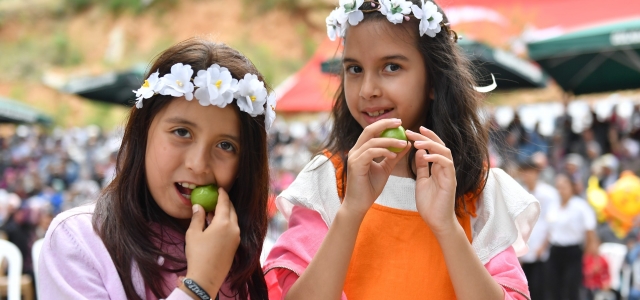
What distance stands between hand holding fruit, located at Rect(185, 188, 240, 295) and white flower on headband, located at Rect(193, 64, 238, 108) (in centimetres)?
25

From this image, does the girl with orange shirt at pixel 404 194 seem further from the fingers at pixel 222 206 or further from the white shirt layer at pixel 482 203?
the fingers at pixel 222 206

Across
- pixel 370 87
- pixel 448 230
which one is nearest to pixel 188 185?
pixel 370 87

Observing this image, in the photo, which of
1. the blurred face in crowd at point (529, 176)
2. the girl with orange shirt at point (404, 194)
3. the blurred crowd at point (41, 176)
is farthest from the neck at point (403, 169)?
the blurred face in crowd at point (529, 176)

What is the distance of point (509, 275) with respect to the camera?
2029mm

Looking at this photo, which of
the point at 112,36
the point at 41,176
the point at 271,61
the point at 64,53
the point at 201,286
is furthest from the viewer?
the point at 112,36

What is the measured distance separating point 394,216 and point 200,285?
692 millimetres

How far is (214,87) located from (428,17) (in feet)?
2.37

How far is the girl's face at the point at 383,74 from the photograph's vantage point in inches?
81.9

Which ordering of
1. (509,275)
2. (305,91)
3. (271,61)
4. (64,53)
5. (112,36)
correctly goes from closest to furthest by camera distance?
(509,275) → (305,91) → (271,61) → (64,53) → (112,36)

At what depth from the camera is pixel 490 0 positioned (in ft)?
61.8

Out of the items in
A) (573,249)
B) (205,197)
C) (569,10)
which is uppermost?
(569,10)

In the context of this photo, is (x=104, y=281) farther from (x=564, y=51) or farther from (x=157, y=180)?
(x=564, y=51)

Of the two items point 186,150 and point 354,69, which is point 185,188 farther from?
point 354,69

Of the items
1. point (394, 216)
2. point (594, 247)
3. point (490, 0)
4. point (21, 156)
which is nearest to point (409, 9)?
point (394, 216)
